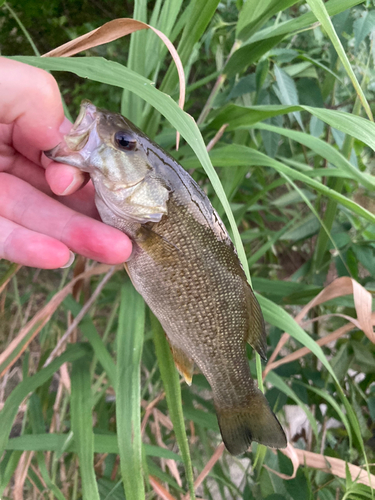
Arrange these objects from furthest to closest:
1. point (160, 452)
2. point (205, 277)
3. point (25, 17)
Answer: point (25, 17), point (160, 452), point (205, 277)

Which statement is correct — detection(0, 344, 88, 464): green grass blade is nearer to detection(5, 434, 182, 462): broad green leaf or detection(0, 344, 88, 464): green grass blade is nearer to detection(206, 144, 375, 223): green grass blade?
detection(5, 434, 182, 462): broad green leaf

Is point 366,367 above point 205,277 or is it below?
below

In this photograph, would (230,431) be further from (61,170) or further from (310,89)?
(310,89)

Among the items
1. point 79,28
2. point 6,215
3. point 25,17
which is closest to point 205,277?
point 6,215

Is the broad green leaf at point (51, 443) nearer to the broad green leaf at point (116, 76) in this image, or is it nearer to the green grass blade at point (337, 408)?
the green grass blade at point (337, 408)

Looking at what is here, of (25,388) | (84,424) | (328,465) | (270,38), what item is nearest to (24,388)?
(25,388)

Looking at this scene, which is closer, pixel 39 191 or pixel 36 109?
pixel 36 109

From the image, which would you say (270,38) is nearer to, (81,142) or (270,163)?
(270,163)
